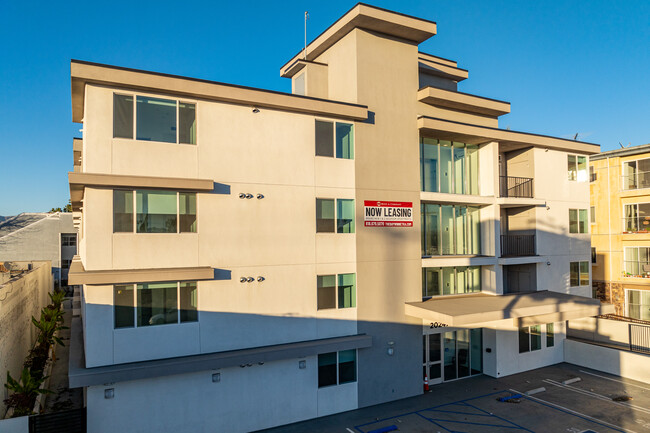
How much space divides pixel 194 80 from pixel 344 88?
6.19 m

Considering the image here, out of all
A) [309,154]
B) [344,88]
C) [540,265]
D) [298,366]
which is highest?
[344,88]

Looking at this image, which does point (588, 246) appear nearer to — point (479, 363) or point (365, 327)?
point (479, 363)

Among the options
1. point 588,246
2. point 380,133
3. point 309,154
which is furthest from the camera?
point 588,246

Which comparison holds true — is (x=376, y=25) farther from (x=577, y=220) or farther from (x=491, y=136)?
(x=577, y=220)

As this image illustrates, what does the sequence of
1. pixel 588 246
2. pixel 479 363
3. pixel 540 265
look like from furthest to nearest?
pixel 588 246, pixel 540 265, pixel 479 363

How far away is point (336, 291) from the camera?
14859 mm

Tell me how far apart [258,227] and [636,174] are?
95.9ft

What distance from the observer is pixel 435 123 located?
1681 cm

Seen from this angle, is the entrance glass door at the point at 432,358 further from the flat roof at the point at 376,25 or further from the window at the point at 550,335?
the flat roof at the point at 376,25

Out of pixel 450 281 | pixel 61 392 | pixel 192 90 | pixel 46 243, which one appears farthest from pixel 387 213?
pixel 46 243

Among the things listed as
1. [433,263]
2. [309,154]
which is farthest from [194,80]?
[433,263]

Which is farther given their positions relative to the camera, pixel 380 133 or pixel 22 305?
pixel 22 305

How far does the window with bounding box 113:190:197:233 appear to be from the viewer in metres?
11.5

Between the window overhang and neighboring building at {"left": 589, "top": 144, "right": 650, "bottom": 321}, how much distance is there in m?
29.9
